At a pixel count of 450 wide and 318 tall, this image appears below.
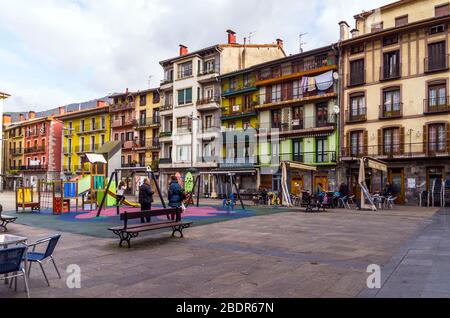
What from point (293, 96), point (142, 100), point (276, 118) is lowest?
point (276, 118)

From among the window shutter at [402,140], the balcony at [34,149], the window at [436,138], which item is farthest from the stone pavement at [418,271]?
the balcony at [34,149]

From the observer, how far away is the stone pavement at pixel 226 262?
18.3ft

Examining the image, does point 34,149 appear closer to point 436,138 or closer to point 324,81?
point 324,81

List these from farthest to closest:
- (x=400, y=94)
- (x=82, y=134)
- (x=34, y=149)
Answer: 1. (x=34, y=149)
2. (x=82, y=134)
3. (x=400, y=94)

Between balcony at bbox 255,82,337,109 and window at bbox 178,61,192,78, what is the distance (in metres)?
10.3

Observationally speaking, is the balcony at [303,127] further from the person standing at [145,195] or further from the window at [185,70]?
the person standing at [145,195]

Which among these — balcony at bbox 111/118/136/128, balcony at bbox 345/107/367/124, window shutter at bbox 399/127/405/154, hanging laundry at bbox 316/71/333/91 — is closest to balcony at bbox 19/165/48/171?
balcony at bbox 111/118/136/128

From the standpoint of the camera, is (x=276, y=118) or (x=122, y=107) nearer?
(x=276, y=118)

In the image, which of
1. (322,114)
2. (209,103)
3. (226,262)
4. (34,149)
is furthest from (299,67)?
(34,149)

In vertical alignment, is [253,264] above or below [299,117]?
below

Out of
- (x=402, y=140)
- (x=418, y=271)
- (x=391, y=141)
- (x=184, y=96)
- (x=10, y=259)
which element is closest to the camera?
(x=10, y=259)

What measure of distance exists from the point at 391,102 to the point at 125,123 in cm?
3331

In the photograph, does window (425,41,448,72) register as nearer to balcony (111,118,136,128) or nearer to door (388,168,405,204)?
door (388,168,405,204)

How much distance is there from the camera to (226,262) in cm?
748
